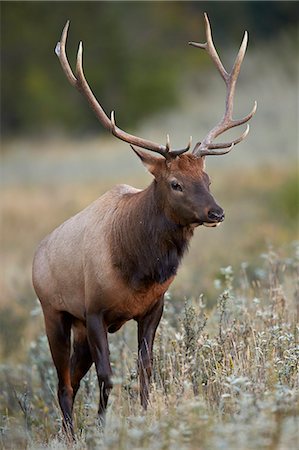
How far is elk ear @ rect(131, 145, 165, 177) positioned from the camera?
25.4ft

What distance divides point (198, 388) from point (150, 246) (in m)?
1.09

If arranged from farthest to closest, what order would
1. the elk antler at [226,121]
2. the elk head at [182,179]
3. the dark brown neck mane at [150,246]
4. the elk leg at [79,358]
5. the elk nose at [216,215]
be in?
the elk leg at [79,358] → the elk antler at [226,121] → the dark brown neck mane at [150,246] → the elk head at [182,179] → the elk nose at [216,215]

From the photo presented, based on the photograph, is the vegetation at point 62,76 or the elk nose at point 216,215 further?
the vegetation at point 62,76

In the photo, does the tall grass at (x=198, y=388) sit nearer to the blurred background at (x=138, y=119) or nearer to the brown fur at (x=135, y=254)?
the brown fur at (x=135, y=254)

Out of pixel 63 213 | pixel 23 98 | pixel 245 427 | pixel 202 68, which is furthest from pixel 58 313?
pixel 202 68

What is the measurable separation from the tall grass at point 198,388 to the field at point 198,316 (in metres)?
0.01

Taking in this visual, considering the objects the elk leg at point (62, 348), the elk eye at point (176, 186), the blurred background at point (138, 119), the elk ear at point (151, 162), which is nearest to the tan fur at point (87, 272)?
the elk leg at point (62, 348)

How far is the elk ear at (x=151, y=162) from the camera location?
7.75m

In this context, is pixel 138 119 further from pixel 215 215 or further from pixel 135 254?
pixel 215 215

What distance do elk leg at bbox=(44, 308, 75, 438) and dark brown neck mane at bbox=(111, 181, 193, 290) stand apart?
986mm

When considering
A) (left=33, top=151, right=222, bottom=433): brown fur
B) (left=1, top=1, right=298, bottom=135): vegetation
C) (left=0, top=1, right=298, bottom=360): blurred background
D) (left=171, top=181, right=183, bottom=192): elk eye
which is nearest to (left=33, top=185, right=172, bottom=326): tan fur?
(left=33, top=151, right=222, bottom=433): brown fur

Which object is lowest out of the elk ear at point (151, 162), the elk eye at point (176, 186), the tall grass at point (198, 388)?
the tall grass at point (198, 388)

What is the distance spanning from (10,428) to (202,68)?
1838 inches

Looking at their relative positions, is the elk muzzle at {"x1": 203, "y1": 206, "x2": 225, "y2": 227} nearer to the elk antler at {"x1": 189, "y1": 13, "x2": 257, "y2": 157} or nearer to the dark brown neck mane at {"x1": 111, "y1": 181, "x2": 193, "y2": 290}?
the dark brown neck mane at {"x1": 111, "y1": 181, "x2": 193, "y2": 290}
